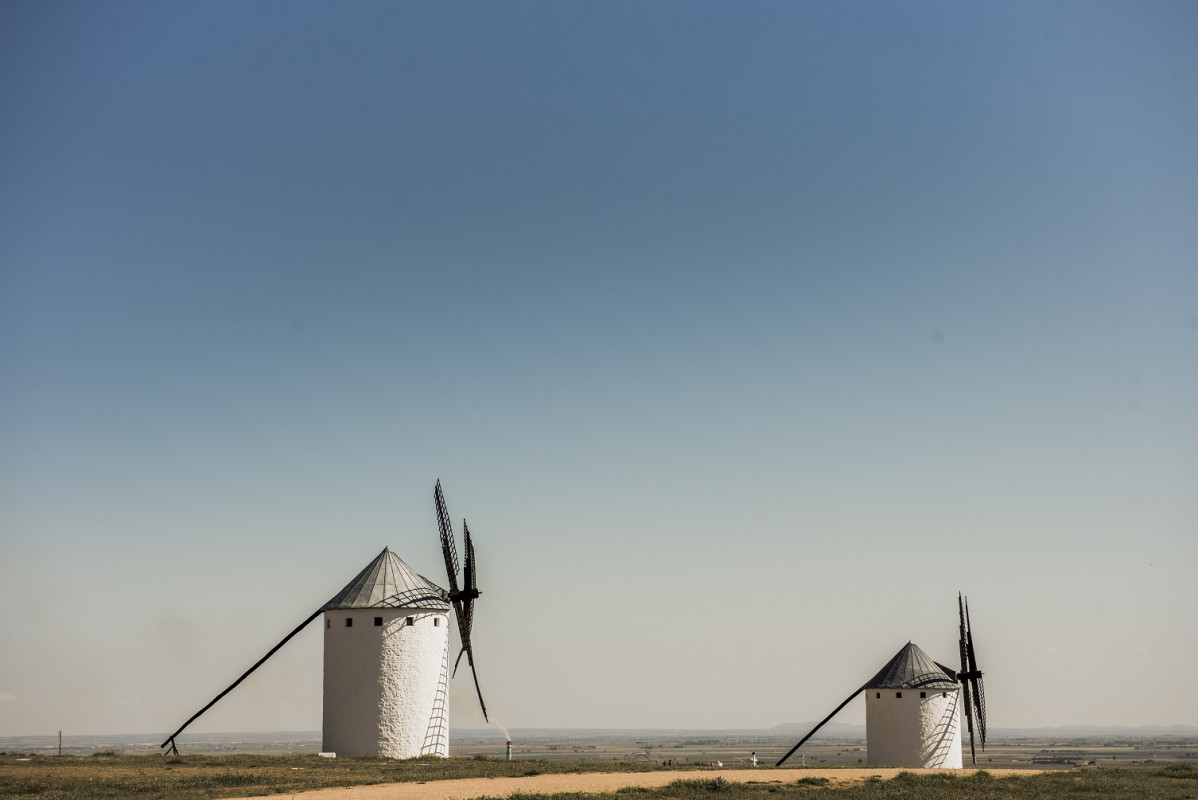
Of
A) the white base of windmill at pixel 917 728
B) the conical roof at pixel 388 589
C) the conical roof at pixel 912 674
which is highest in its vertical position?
the conical roof at pixel 388 589

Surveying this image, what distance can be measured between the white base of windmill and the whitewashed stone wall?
20.7 metres

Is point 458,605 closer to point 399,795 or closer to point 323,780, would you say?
point 323,780

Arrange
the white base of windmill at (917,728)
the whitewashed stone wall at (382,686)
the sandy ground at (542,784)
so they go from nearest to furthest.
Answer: the sandy ground at (542,784) < the whitewashed stone wall at (382,686) < the white base of windmill at (917,728)

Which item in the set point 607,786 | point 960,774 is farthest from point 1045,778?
point 607,786

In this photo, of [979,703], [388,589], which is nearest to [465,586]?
[388,589]

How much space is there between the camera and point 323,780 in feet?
91.1

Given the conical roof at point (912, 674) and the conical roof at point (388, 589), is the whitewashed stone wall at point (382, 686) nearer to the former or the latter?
the conical roof at point (388, 589)

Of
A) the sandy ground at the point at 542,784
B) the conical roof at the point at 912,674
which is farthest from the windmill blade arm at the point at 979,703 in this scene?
the sandy ground at the point at 542,784

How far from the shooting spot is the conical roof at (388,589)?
38531mm

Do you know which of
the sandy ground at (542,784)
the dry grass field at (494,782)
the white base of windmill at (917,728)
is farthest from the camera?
the white base of windmill at (917,728)

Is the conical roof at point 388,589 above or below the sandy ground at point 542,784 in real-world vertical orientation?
above

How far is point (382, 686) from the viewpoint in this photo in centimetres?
3759

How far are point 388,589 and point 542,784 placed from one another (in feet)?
44.3

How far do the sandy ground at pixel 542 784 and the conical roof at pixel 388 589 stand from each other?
1048 centimetres
